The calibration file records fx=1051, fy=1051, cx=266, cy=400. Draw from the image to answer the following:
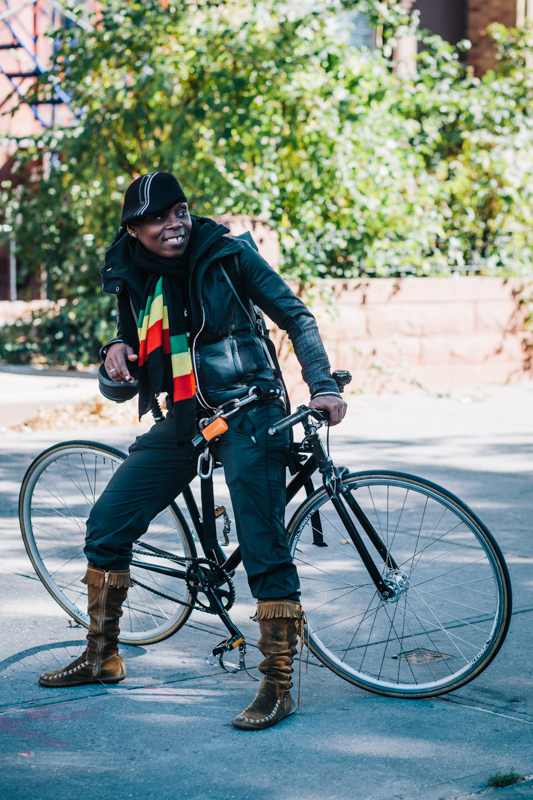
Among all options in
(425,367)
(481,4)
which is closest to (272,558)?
(425,367)

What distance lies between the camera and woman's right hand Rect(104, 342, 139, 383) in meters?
3.60

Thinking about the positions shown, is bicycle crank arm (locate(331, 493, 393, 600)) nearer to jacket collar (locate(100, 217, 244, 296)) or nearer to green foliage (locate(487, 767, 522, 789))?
green foliage (locate(487, 767, 522, 789))

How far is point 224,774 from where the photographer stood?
303 centimetres

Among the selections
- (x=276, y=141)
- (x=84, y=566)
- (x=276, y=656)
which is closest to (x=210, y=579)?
(x=276, y=656)

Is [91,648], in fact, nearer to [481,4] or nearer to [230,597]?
[230,597]

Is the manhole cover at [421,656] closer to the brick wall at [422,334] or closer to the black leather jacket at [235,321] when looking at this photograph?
the black leather jacket at [235,321]

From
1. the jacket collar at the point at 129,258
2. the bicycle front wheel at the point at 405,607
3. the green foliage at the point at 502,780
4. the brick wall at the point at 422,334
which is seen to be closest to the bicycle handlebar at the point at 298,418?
the bicycle front wheel at the point at 405,607

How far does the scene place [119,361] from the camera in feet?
11.8

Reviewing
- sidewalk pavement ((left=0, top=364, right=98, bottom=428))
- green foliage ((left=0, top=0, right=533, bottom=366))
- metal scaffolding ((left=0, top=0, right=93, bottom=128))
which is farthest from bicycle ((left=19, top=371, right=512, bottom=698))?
metal scaffolding ((left=0, top=0, right=93, bottom=128))

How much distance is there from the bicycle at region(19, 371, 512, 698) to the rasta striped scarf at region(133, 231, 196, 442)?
0.12 meters

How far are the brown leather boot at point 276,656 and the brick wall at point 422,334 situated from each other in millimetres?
6821

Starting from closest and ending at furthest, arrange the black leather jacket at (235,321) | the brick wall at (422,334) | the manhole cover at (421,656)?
the black leather jacket at (235,321) < the manhole cover at (421,656) < the brick wall at (422,334)

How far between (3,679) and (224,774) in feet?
3.64

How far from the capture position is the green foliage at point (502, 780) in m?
2.95
